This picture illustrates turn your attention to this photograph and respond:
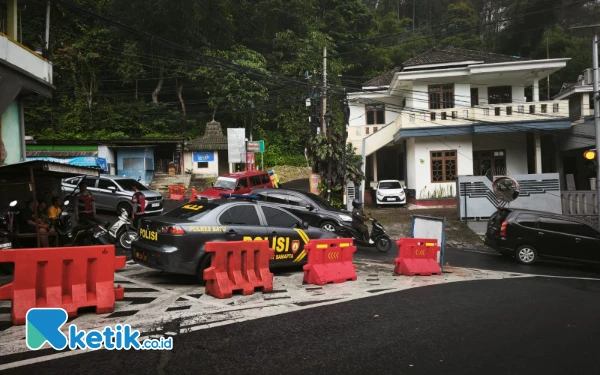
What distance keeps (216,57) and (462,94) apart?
59.8ft

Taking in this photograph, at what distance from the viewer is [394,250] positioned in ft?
43.8

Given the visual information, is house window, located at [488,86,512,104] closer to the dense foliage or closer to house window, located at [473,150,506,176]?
house window, located at [473,150,506,176]

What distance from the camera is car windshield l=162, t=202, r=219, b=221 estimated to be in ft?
25.2

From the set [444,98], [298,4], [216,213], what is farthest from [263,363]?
[298,4]

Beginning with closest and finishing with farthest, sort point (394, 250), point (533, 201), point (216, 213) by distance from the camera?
1. point (216, 213)
2. point (394, 250)
3. point (533, 201)

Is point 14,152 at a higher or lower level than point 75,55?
lower

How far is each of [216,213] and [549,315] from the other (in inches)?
213

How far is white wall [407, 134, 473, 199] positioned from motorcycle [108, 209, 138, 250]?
1805 cm

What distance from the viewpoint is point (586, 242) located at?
40.0 feet

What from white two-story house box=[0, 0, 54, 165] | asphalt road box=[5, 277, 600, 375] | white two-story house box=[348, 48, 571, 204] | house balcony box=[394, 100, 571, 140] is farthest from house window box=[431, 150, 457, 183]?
white two-story house box=[0, 0, 54, 165]

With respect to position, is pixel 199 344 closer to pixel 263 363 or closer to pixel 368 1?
pixel 263 363

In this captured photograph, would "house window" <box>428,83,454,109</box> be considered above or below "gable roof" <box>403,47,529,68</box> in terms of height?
below

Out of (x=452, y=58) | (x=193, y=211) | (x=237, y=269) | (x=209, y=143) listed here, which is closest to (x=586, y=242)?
(x=237, y=269)

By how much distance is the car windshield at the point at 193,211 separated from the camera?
302 inches
